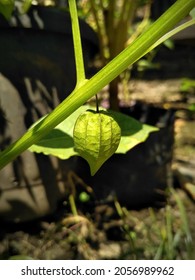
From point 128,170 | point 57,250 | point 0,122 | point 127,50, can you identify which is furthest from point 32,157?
point 127,50

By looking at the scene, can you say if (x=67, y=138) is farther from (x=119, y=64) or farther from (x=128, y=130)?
(x=119, y=64)

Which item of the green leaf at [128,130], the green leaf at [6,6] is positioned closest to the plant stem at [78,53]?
the green leaf at [6,6]

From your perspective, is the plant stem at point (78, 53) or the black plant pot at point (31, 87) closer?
the plant stem at point (78, 53)

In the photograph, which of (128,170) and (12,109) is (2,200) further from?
(128,170)

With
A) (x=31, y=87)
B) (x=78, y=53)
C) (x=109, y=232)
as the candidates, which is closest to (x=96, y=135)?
(x=78, y=53)

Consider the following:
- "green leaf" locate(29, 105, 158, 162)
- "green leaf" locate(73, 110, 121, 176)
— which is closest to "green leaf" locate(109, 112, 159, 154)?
"green leaf" locate(29, 105, 158, 162)

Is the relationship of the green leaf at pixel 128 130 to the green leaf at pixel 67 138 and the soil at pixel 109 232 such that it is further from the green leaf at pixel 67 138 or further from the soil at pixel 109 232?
the soil at pixel 109 232
